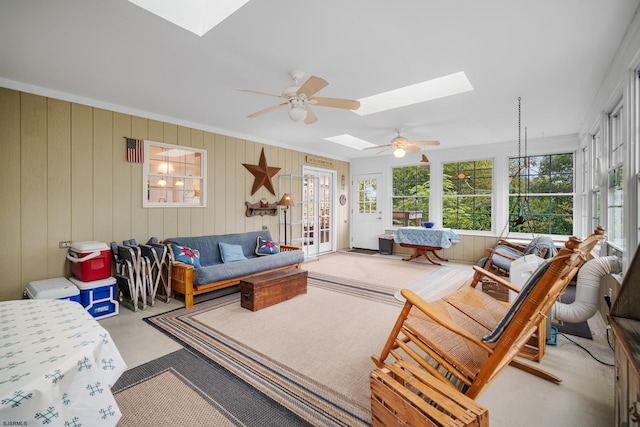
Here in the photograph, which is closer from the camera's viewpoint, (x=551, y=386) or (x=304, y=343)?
(x=551, y=386)

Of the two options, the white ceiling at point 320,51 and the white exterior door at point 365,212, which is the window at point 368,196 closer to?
the white exterior door at point 365,212

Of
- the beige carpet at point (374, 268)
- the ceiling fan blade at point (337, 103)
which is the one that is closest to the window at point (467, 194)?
the beige carpet at point (374, 268)

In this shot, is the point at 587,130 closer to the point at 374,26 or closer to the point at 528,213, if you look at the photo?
the point at 528,213

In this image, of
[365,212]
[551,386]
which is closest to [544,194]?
[365,212]

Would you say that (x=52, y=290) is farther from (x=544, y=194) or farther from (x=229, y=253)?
(x=544, y=194)

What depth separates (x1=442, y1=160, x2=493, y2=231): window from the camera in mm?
6230

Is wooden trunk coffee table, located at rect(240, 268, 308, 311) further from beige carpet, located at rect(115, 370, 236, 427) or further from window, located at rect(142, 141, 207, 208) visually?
window, located at rect(142, 141, 207, 208)

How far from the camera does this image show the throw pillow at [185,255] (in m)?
3.70

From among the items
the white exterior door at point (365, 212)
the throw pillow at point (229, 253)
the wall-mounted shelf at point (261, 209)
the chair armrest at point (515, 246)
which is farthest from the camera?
the white exterior door at point (365, 212)

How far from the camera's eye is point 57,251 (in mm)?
3340

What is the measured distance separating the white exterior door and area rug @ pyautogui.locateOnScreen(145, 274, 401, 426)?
3830 mm

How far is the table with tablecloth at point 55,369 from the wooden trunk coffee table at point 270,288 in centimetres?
218

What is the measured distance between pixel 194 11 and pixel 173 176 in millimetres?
2774

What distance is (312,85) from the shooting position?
2.43m
